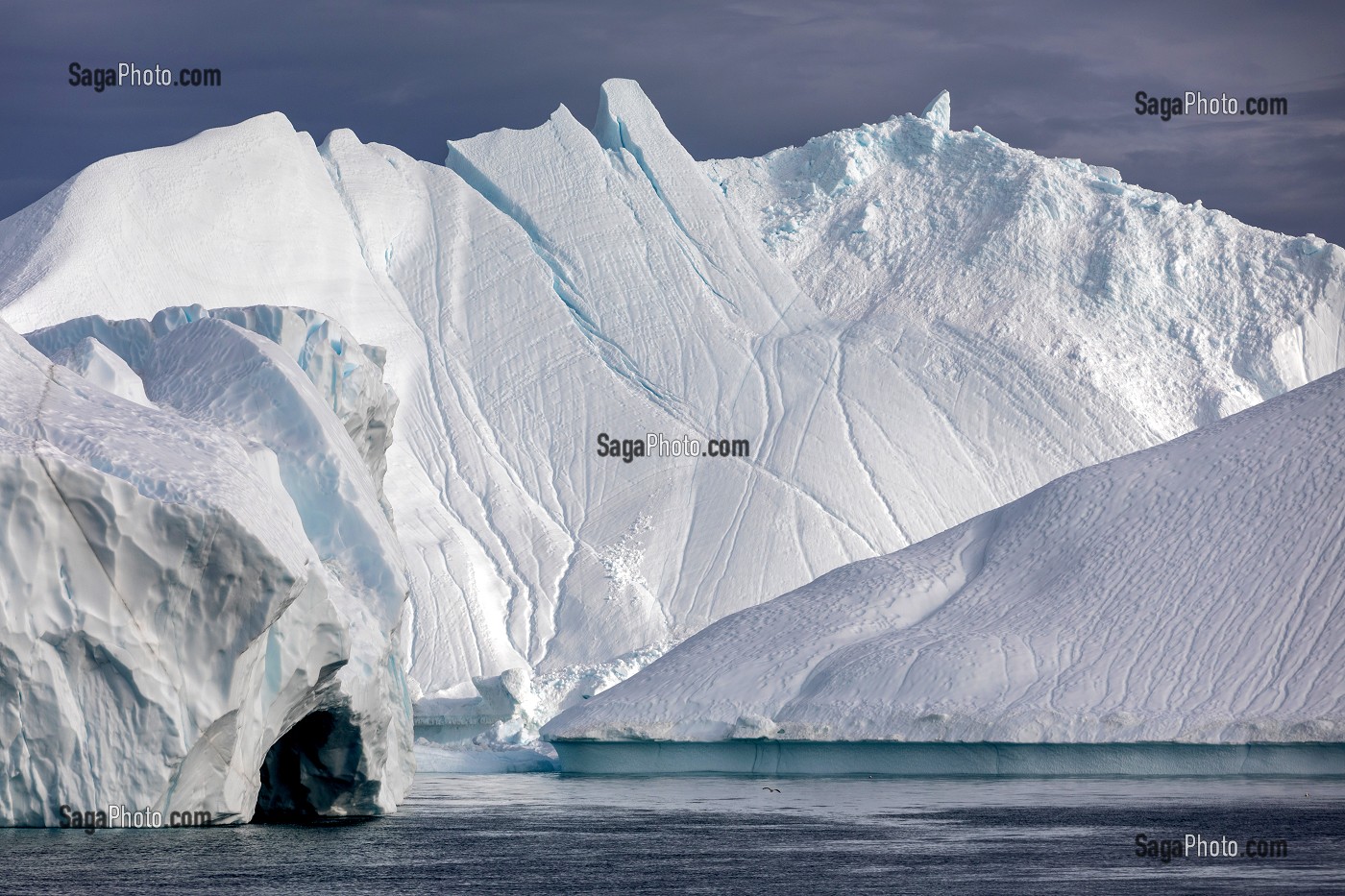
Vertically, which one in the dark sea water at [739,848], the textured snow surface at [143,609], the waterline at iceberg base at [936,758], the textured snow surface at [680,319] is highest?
the textured snow surface at [680,319]

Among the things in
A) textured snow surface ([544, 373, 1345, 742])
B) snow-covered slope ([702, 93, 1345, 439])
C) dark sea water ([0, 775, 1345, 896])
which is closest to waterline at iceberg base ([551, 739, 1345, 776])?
textured snow surface ([544, 373, 1345, 742])

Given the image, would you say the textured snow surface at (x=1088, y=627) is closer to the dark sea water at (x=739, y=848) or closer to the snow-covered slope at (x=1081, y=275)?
the dark sea water at (x=739, y=848)

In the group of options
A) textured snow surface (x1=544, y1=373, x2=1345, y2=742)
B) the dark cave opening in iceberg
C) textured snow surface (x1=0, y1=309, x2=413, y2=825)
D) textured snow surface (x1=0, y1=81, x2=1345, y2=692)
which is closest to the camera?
textured snow surface (x1=0, y1=309, x2=413, y2=825)

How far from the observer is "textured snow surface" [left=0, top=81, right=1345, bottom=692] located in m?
51.0

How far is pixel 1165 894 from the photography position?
1224 cm

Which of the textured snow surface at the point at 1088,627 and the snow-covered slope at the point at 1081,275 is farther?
the snow-covered slope at the point at 1081,275

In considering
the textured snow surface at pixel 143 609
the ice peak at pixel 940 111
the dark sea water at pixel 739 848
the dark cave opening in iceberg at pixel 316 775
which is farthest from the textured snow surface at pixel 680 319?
the textured snow surface at pixel 143 609

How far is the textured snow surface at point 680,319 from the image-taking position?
2009 inches

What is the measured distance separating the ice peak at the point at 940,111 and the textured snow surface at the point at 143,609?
167ft

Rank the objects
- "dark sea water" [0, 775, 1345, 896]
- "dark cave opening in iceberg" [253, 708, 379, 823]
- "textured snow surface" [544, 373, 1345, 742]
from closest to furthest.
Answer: "dark sea water" [0, 775, 1345, 896]
"dark cave opening in iceberg" [253, 708, 379, 823]
"textured snow surface" [544, 373, 1345, 742]

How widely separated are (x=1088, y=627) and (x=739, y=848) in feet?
59.1

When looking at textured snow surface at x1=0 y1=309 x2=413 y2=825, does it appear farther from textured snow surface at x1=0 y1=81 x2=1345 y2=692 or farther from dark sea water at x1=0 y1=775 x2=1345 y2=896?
textured snow surface at x1=0 y1=81 x2=1345 y2=692

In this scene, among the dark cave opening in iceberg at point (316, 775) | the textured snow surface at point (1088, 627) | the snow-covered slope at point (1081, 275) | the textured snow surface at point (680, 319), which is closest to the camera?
the dark cave opening in iceberg at point (316, 775)

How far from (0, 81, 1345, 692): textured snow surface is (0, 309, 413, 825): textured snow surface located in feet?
95.8
